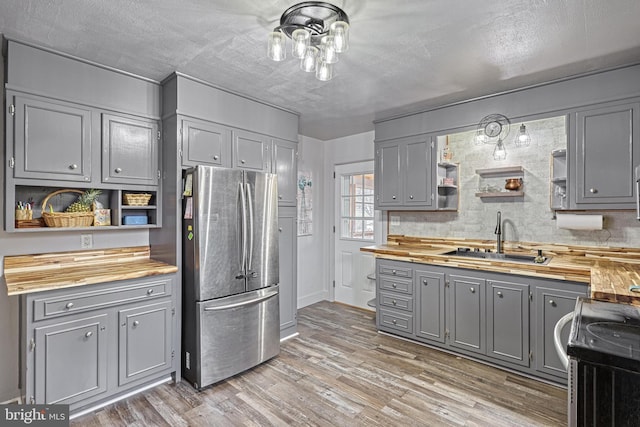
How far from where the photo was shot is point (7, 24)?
2.00 meters

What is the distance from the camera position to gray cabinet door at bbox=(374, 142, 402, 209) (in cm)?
386

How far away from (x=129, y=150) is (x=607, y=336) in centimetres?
314

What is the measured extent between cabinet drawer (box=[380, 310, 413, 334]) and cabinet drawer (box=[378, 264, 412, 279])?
43cm

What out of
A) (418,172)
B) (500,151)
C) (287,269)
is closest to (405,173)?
(418,172)

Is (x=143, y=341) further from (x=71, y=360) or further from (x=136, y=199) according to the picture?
(x=136, y=199)

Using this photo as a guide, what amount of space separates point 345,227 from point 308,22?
337 centimetres

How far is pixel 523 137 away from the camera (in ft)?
9.95

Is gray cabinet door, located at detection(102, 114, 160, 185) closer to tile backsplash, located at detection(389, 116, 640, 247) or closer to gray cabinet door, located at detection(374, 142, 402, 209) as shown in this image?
gray cabinet door, located at detection(374, 142, 402, 209)

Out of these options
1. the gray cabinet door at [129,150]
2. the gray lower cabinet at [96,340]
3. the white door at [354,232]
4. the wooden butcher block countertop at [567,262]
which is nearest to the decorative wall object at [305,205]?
the white door at [354,232]

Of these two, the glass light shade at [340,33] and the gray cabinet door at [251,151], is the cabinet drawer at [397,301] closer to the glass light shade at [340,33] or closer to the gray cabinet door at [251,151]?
the gray cabinet door at [251,151]

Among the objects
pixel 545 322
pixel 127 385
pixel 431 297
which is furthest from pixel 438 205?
pixel 127 385

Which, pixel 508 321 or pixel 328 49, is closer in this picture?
pixel 328 49

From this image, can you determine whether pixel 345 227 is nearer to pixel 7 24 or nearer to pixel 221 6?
pixel 221 6

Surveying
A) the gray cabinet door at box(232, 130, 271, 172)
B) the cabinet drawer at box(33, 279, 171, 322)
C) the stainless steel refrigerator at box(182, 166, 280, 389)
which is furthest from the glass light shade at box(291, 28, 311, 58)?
the cabinet drawer at box(33, 279, 171, 322)
